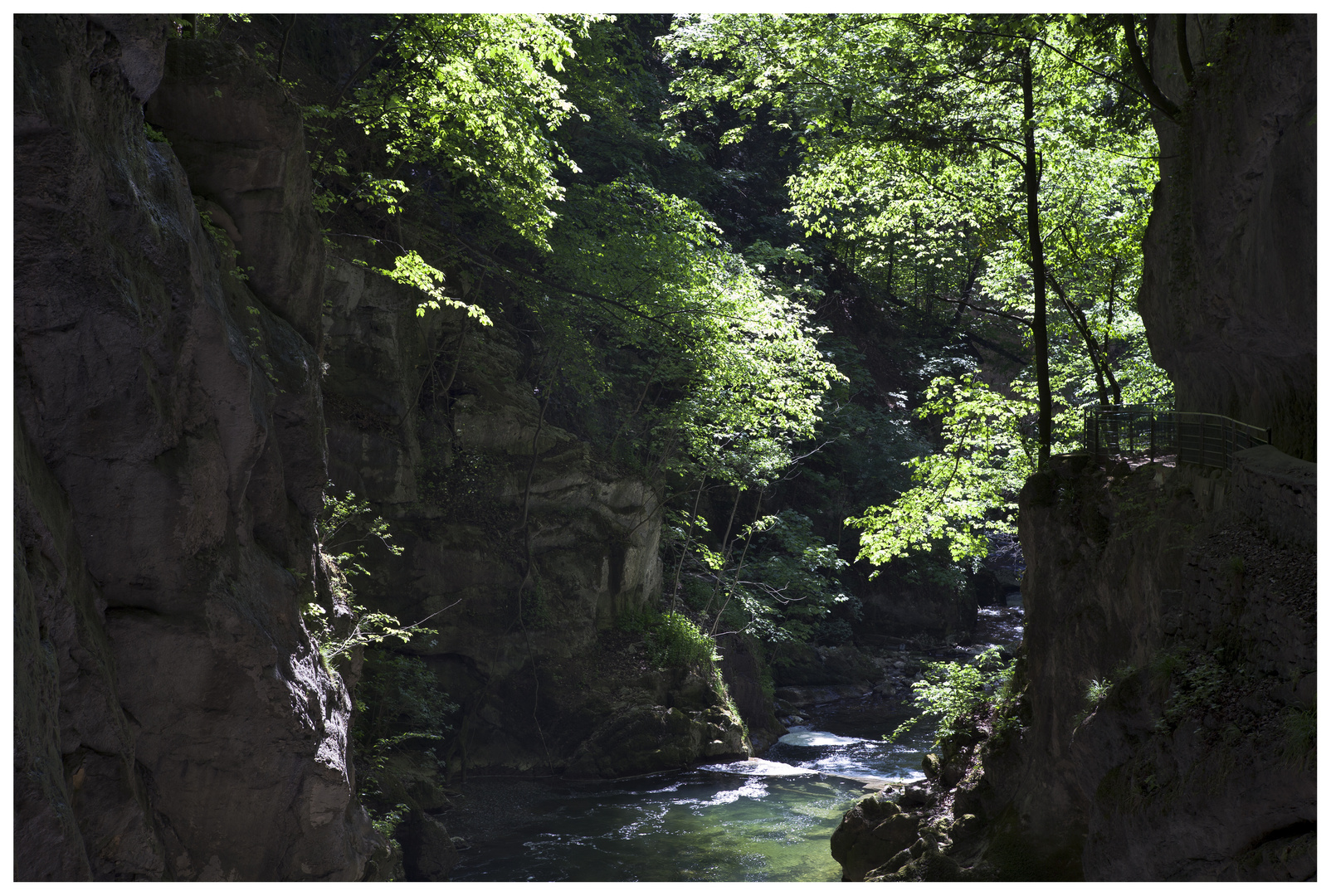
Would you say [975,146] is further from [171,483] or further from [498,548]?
[498,548]

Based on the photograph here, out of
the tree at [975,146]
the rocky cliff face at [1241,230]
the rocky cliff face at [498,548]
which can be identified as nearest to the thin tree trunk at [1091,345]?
the tree at [975,146]

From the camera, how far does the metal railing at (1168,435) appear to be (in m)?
7.90

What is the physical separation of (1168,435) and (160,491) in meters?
10.1

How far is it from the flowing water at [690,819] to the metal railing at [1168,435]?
679 cm

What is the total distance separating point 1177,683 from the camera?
6.89 m

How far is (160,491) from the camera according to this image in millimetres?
7164

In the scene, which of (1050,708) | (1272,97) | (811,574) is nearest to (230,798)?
(1050,708)

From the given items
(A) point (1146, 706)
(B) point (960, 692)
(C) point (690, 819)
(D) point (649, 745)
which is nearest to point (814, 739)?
(D) point (649, 745)

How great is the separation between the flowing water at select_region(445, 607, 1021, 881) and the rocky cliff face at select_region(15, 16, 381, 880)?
4654 millimetres

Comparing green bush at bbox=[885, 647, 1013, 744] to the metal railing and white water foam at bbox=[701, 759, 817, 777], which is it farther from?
white water foam at bbox=[701, 759, 817, 777]

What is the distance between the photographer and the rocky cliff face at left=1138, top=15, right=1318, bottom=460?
273 inches

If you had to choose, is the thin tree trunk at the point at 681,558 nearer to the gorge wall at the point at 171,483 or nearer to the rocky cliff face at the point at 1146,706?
the gorge wall at the point at 171,483

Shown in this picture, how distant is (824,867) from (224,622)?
887 centimetres

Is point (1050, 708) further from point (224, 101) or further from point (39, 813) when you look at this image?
point (224, 101)
